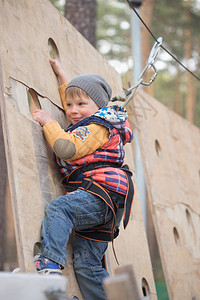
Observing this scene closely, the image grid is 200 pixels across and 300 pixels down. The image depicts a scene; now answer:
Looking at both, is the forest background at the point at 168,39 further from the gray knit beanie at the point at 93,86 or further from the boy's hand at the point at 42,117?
the boy's hand at the point at 42,117

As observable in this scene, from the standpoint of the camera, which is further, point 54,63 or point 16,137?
point 54,63

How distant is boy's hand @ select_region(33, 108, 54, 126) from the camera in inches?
111

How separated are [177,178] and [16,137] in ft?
10.2

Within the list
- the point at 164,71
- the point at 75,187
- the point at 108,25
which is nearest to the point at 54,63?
the point at 75,187

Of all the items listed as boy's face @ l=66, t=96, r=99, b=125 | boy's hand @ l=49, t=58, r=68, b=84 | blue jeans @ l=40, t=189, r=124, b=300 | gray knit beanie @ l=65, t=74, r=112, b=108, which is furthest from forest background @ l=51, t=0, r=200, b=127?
blue jeans @ l=40, t=189, r=124, b=300

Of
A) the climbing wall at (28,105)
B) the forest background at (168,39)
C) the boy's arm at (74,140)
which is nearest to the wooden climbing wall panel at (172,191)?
the climbing wall at (28,105)

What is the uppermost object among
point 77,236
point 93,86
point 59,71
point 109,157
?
point 59,71

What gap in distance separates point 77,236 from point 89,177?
1.16 ft

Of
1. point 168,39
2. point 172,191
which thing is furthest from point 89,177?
point 168,39

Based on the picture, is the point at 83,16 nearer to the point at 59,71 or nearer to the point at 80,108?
the point at 59,71

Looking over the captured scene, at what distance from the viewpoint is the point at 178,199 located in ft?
17.0

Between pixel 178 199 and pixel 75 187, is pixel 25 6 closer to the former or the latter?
pixel 75 187

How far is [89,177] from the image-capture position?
2789 mm

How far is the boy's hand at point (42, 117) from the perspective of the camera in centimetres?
283
